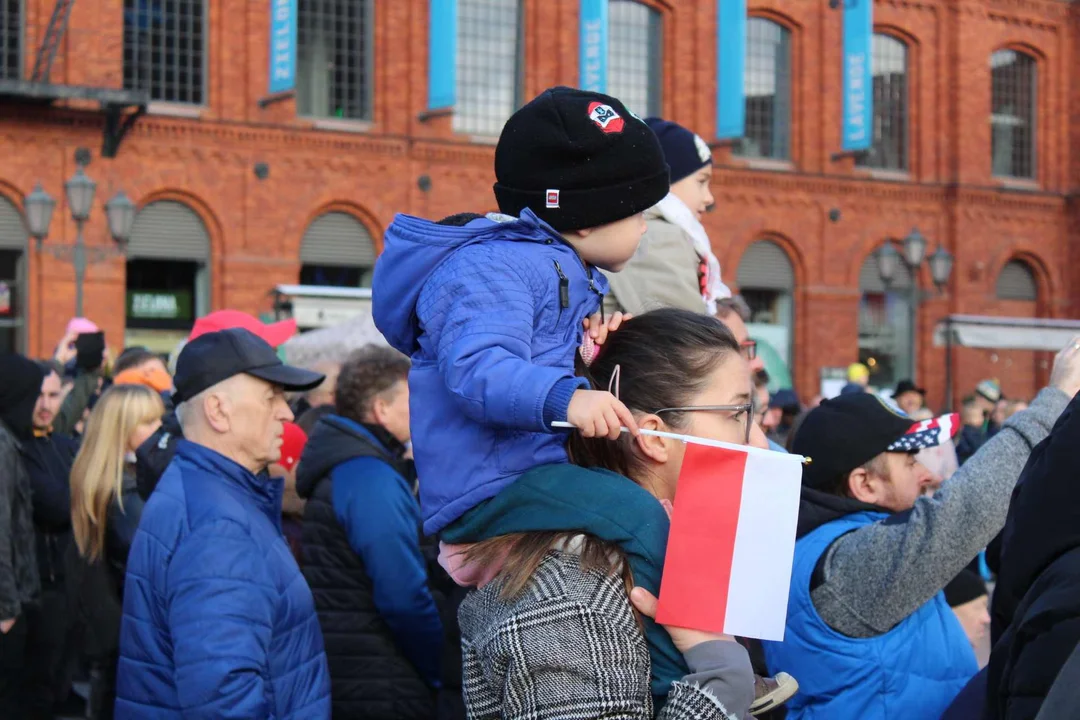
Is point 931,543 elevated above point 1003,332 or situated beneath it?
situated beneath

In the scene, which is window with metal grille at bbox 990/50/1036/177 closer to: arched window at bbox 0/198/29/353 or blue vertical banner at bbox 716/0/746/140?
blue vertical banner at bbox 716/0/746/140

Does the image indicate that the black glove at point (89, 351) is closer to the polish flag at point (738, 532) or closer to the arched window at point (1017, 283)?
the polish flag at point (738, 532)

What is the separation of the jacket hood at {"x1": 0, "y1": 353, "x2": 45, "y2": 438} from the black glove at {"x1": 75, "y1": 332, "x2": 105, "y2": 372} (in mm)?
3369

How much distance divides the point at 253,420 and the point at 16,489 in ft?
9.15

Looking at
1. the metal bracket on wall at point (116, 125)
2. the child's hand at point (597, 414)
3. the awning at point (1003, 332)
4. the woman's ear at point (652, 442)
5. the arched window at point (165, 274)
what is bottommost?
the woman's ear at point (652, 442)

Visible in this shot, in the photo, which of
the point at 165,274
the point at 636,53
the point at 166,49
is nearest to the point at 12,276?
the point at 165,274

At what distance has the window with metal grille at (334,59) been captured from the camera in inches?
1051

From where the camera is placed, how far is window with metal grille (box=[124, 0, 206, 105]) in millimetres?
24922

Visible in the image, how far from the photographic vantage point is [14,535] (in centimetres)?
644

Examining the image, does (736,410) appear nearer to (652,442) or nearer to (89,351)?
(652,442)

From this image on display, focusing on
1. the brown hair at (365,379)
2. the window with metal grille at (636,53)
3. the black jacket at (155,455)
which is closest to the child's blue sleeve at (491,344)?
the brown hair at (365,379)

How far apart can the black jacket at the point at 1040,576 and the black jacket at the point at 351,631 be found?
3.14 m

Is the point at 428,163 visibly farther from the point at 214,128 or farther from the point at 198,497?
the point at 198,497

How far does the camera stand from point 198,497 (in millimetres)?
3961
